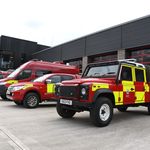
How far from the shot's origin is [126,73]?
769cm

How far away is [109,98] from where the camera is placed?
6980 millimetres

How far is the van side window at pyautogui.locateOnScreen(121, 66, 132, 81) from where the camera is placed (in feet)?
24.8

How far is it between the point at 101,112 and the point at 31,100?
15.1ft

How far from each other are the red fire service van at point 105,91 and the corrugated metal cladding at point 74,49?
15.6 m

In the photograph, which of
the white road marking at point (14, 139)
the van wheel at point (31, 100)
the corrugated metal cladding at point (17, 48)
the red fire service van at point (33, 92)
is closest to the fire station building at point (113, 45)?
the red fire service van at point (33, 92)

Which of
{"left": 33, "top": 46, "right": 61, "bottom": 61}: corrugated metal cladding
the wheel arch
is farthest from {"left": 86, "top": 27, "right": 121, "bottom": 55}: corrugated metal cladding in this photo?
the wheel arch

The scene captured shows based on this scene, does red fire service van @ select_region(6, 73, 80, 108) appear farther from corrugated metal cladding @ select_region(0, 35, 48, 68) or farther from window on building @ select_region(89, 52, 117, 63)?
corrugated metal cladding @ select_region(0, 35, 48, 68)

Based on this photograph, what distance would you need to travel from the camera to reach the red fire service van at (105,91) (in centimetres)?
641

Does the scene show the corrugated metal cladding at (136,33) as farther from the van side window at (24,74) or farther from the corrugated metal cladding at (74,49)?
the van side window at (24,74)

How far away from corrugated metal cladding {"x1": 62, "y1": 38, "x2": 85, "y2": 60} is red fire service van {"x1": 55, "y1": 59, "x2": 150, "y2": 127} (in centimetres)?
1561

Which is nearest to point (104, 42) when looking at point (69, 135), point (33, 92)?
point (33, 92)

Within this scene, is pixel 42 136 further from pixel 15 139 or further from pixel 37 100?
pixel 37 100

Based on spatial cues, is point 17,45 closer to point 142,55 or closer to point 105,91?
point 142,55

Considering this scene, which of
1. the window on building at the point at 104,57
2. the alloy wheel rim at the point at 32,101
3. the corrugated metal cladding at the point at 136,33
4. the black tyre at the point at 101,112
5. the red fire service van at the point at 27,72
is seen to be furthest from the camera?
the window on building at the point at 104,57
